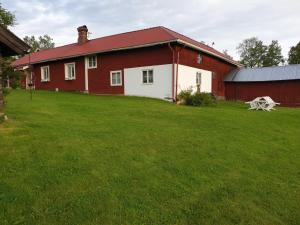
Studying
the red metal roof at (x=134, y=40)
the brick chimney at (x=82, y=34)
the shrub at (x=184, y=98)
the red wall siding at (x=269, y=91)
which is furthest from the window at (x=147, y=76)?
the brick chimney at (x=82, y=34)

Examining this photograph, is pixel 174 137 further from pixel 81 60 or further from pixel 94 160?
pixel 81 60

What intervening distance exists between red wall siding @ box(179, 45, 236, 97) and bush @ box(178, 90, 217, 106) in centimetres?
246

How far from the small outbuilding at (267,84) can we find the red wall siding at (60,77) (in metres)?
13.1

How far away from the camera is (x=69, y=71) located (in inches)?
1017

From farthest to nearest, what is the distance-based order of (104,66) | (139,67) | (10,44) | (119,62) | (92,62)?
(92,62) → (104,66) → (119,62) → (139,67) → (10,44)

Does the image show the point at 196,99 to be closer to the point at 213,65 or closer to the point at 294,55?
the point at 213,65

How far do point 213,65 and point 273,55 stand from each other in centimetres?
4040

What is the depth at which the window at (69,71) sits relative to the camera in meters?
25.5

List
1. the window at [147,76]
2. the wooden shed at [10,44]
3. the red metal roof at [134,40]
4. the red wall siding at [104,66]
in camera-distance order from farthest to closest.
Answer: the window at [147,76], the red wall siding at [104,66], the red metal roof at [134,40], the wooden shed at [10,44]

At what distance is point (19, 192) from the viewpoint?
4.72 meters

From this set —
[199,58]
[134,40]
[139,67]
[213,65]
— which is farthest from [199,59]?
[134,40]

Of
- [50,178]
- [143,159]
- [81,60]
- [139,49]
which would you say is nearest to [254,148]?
[143,159]

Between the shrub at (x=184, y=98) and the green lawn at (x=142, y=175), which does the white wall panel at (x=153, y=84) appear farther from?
the green lawn at (x=142, y=175)

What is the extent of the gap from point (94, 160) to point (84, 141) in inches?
48.4
